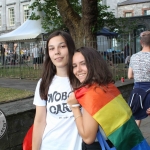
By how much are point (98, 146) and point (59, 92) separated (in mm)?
520

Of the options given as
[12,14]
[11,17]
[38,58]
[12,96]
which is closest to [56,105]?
[12,96]

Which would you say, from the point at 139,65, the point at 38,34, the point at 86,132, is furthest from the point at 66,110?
the point at 38,34

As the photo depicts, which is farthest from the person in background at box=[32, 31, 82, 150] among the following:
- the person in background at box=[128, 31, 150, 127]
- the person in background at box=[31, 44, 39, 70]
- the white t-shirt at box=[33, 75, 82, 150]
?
the person in background at box=[31, 44, 39, 70]

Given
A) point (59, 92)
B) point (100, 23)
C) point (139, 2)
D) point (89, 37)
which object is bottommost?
point (59, 92)

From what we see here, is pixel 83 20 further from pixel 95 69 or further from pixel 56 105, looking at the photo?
pixel 95 69

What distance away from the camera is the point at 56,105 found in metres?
2.39

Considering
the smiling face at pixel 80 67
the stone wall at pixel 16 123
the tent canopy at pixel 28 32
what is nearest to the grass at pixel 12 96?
the stone wall at pixel 16 123

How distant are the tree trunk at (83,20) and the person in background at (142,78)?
18.3 feet

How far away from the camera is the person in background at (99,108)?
6.57 ft

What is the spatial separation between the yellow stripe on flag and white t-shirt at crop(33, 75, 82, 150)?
0.40 metres

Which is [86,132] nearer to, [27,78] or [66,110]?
[66,110]

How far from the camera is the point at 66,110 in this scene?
2.36m

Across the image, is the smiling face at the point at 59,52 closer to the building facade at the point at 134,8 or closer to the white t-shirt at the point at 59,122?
the white t-shirt at the point at 59,122

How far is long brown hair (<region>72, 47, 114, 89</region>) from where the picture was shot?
2102 mm
